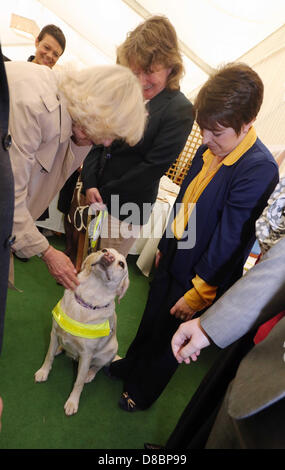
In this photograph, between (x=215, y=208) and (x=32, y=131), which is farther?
(x=215, y=208)

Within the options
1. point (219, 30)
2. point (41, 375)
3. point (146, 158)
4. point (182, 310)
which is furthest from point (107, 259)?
point (219, 30)

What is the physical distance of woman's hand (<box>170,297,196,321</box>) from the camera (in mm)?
1351

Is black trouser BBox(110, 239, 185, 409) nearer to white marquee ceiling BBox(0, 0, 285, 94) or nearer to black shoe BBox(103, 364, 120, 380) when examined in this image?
black shoe BBox(103, 364, 120, 380)

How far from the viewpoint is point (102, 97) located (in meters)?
1.12

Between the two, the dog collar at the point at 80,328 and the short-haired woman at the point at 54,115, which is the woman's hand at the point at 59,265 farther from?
the dog collar at the point at 80,328

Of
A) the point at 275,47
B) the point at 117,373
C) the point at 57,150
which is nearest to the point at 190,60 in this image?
the point at 275,47

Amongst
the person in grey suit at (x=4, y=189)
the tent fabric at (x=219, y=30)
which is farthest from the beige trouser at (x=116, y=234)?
the tent fabric at (x=219, y=30)

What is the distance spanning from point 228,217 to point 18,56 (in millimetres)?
7071

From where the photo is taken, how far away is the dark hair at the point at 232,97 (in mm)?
1086

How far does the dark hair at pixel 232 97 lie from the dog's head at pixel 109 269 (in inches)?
35.4

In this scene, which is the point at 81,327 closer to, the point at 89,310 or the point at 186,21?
the point at 89,310

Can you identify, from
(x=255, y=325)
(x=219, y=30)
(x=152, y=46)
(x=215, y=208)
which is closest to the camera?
(x=255, y=325)

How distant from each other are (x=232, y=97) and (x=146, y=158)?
29.5 inches
